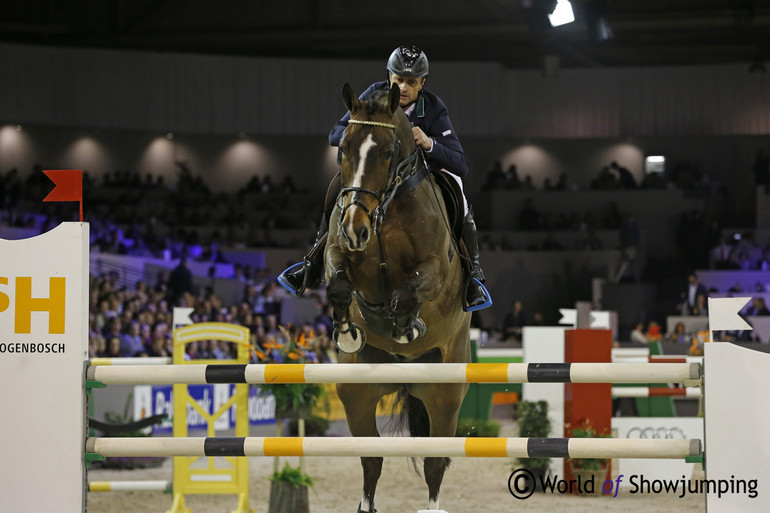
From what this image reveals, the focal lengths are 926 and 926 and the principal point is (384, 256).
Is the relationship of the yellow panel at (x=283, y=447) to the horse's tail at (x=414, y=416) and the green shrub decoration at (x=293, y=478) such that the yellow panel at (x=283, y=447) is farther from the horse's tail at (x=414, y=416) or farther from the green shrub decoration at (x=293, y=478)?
the green shrub decoration at (x=293, y=478)

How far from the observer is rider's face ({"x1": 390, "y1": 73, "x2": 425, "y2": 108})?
4848mm

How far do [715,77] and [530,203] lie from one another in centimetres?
674

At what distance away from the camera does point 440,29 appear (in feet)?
80.7

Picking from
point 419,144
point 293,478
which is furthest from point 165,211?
point 419,144

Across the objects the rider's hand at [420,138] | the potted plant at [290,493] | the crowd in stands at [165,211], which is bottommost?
the potted plant at [290,493]

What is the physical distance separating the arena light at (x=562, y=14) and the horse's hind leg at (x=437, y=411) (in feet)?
32.4

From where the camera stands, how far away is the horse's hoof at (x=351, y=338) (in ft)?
13.9

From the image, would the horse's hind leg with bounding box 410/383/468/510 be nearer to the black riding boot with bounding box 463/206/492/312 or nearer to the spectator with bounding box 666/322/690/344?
the black riding boot with bounding box 463/206/492/312

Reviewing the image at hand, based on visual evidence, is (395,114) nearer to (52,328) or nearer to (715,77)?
(52,328)

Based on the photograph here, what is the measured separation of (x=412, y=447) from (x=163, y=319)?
33.8 feet

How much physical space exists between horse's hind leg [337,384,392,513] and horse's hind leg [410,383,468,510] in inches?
9.3

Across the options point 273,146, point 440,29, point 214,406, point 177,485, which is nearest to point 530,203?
point 440,29

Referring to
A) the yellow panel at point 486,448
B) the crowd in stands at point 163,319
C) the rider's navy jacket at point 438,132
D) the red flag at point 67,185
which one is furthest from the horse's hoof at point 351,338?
the crowd in stands at point 163,319

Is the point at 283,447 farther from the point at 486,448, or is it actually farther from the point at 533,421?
the point at 533,421
